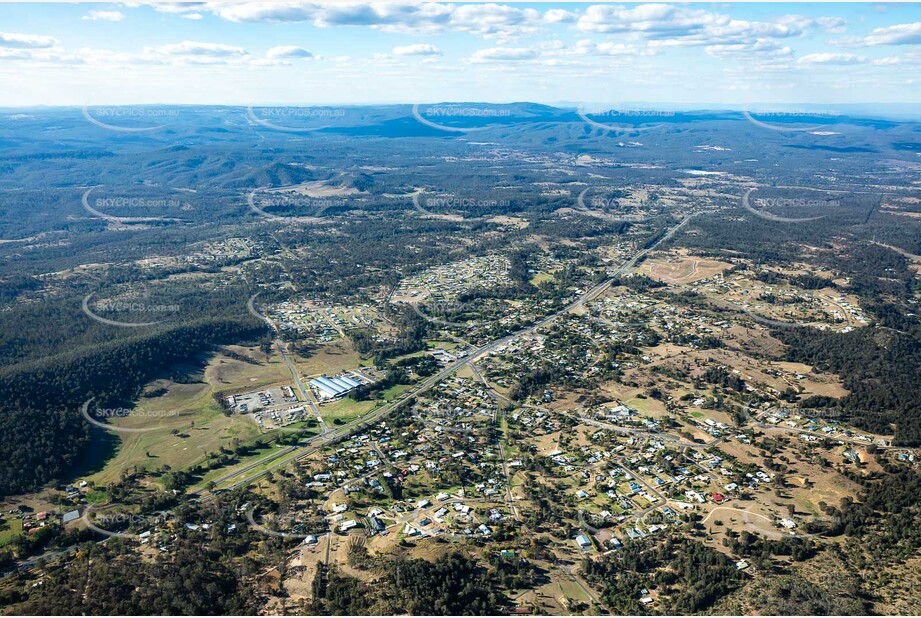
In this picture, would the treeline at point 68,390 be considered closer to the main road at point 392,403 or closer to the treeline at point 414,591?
the main road at point 392,403

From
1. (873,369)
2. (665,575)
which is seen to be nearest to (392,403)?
(665,575)

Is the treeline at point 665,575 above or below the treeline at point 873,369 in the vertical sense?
below

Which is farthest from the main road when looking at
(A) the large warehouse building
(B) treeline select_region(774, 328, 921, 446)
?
(B) treeline select_region(774, 328, 921, 446)

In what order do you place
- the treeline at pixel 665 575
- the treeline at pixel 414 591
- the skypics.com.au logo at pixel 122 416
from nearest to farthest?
the treeline at pixel 414 591 < the treeline at pixel 665 575 < the skypics.com.au logo at pixel 122 416

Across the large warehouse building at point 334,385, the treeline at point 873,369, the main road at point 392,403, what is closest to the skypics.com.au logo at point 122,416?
the main road at point 392,403

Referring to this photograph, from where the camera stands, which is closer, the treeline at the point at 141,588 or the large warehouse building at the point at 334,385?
the treeline at the point at 141,588

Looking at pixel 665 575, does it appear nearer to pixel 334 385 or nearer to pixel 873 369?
pixel 334 385
